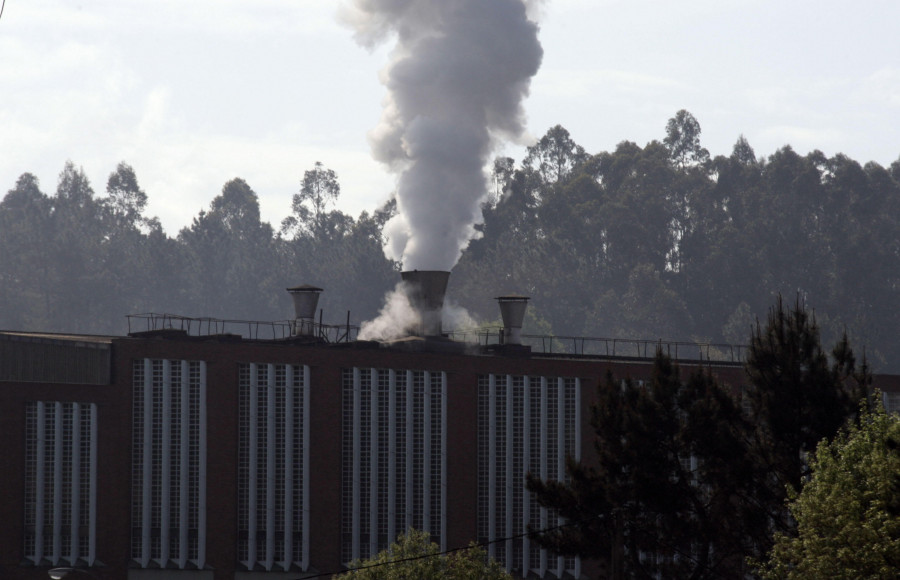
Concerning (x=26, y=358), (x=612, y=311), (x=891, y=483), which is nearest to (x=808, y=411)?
(x=891, y=483)

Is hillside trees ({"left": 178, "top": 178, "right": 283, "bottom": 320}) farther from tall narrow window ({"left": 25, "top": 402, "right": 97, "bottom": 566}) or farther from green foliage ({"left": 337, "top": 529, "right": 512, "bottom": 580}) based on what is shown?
green foliage ({"left": 337, "top": 529, "right": 512, "bottom": 580})

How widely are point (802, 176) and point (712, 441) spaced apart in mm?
92432

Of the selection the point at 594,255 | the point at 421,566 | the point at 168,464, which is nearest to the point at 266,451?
the point at 168,464

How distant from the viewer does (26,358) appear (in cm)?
5031

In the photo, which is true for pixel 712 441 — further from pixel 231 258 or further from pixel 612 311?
pixel 231 258

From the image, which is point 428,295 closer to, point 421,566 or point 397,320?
point 397,320

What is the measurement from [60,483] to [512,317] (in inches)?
766

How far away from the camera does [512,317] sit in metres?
54.7

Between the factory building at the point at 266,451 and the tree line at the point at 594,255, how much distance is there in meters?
72.4

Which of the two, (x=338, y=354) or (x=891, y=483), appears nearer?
(x=891, y=483)

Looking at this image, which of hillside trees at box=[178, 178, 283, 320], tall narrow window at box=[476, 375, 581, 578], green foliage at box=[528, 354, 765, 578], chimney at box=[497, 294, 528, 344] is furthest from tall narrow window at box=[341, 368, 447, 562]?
hillside trees at box=[178, 178, 283, 320]

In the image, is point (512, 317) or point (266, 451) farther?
point (512, 317)

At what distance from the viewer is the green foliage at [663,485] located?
39906 millimetres

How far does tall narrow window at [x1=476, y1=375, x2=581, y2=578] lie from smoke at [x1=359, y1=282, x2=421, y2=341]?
522 centimetres
